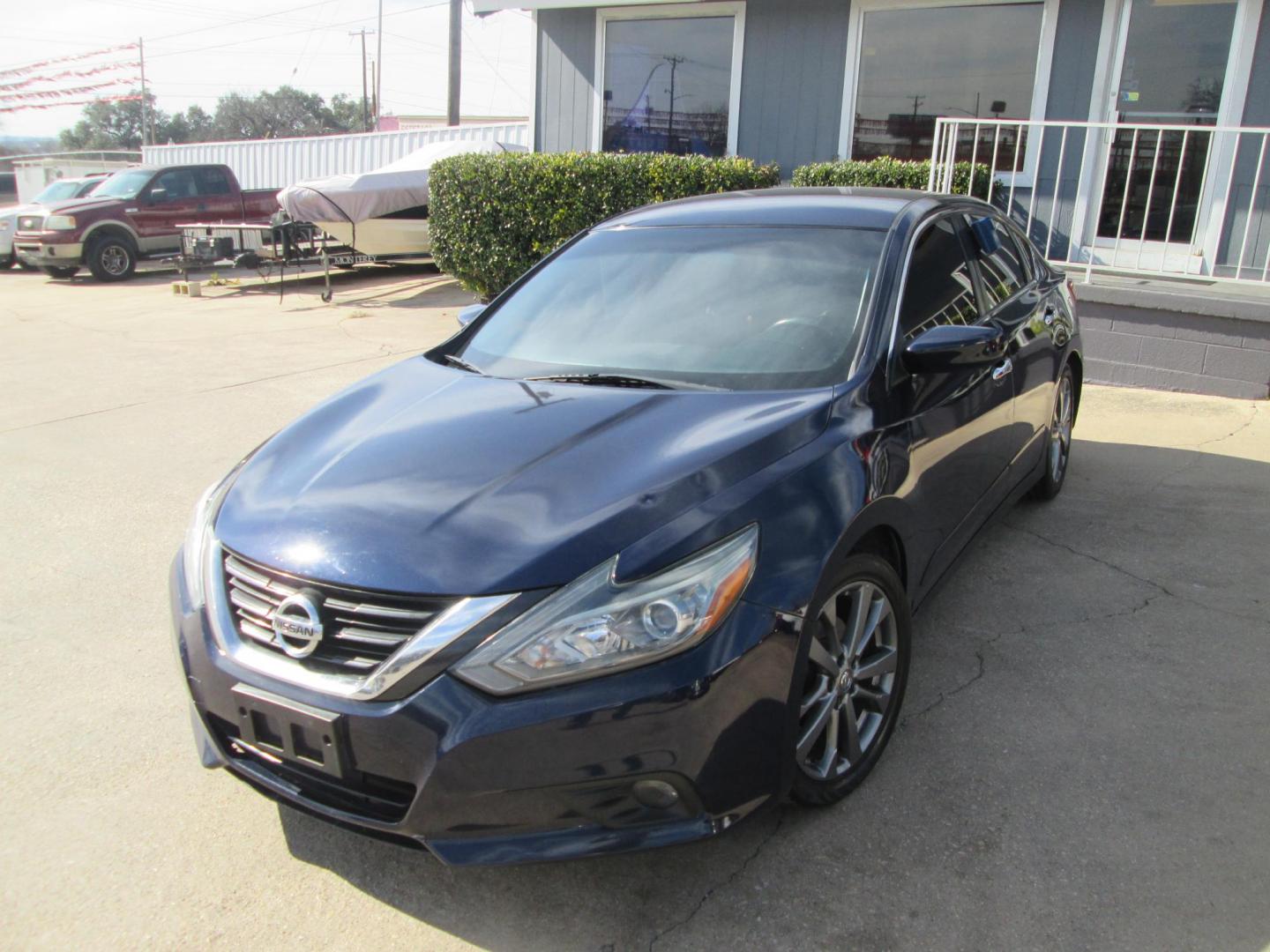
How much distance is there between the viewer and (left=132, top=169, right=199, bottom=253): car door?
16.6m

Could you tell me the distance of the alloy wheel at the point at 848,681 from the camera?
2.56 m

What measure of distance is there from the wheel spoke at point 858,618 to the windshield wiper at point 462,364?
139cm

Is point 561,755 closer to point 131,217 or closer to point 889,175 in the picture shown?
point 889,175

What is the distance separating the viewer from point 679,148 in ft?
39.0

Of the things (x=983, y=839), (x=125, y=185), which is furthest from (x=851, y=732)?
(x=125, y=185)

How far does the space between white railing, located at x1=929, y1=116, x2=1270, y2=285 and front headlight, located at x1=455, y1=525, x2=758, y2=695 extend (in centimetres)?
724

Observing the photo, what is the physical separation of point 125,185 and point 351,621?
17.2m

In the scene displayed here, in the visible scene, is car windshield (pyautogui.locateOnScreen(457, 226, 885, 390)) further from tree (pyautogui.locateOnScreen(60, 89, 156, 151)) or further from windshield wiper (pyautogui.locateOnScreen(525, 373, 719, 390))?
tree (pyautogui.locateOnScreen(60, 89, 156, 151))

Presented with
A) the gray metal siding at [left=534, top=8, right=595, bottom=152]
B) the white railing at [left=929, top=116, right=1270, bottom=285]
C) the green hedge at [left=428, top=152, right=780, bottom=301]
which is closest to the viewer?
the white railing at [left=929, top=116, right=1270, bottom=285]

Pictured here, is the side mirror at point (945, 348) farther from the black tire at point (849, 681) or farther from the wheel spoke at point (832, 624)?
the wheel spoke at point (832, 624)

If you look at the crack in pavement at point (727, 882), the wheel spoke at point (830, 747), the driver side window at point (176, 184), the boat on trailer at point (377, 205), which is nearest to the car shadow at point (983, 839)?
the crack in pavement at point (727, 882)

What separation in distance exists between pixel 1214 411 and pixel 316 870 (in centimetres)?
663

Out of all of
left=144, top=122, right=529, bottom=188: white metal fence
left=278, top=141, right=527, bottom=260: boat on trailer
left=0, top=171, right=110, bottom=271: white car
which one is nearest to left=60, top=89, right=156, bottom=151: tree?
left=144, top=122, right=529, bottom=188: white metal fence

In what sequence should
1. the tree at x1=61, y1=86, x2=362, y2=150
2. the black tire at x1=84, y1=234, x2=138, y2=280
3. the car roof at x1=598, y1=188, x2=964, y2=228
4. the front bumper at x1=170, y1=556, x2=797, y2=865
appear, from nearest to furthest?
the front bumper at x1=170, y1=556, x2=797, y2=865, the car roof at x1=598, y1=188, x2=964, y2=228, the black tire at x1=84, y1=234, x2=138, y2=280, the tree at x1=61, y1=86, x2=362, y2=150
